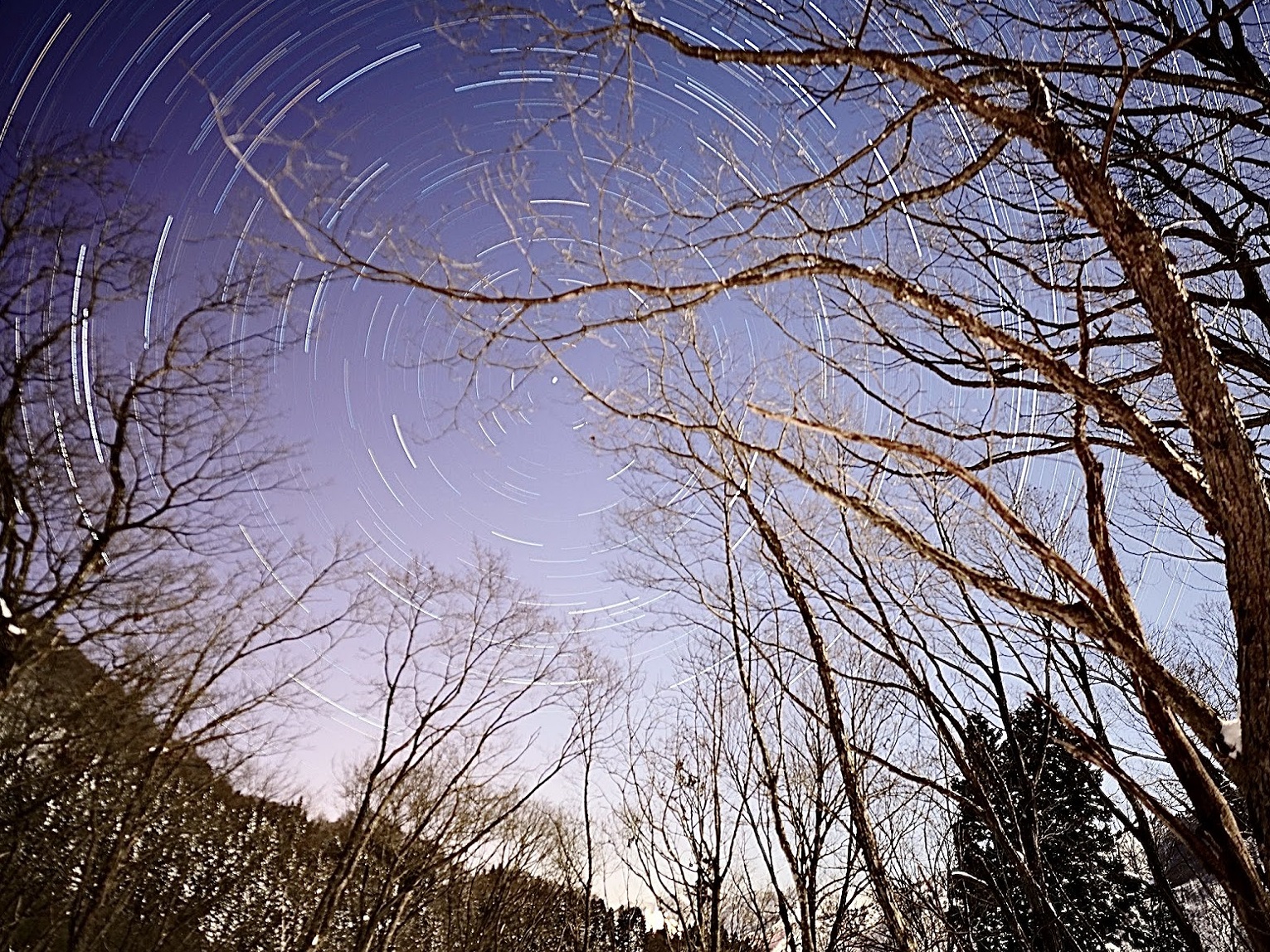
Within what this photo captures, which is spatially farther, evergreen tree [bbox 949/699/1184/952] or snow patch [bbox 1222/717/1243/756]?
evergreen tree [bbox 949/699/1184/952]

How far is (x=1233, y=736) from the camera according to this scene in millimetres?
1563

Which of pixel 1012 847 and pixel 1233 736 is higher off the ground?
pixel 1012 847

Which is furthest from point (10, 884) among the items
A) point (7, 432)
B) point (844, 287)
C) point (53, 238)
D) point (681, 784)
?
point (844, 287)

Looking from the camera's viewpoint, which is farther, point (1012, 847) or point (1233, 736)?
point (1012, 847)

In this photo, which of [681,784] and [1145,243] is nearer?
[1145,243]

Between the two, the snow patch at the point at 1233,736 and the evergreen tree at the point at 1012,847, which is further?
the evergreen tree at the point at 1012,847

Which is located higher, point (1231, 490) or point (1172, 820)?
point (1231, 490)

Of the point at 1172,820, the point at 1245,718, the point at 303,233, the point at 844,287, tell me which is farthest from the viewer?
the point at 844,287

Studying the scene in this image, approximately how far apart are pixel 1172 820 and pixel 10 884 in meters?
16.3

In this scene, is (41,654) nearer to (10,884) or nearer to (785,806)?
(10,884)

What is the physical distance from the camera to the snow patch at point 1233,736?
59.1 inches

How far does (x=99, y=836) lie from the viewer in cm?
1132

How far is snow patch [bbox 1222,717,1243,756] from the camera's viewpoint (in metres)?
1.50

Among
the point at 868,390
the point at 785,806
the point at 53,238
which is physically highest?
the point at 53,238
